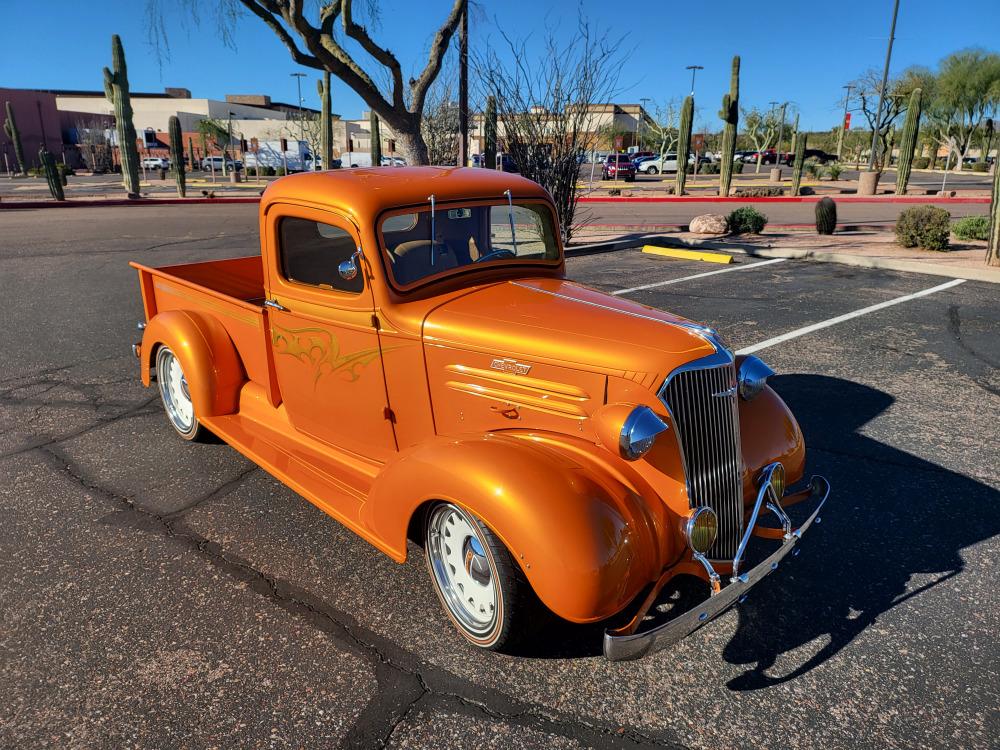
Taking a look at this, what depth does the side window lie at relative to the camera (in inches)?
131

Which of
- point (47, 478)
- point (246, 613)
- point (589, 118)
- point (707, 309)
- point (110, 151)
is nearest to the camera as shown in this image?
point (246, 613)

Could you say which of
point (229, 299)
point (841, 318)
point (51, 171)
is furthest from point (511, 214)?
point (51, 171)

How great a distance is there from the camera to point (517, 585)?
2.47 metres

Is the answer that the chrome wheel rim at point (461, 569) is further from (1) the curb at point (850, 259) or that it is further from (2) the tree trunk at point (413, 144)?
(2) the tree trunk at point (413, 144)

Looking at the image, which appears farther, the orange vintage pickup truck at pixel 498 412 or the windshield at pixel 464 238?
the windshield at pixel 464 238

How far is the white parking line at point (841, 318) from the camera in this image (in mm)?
6707

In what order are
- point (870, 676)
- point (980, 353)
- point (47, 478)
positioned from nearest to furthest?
point (870, 676) → point (47, 478) → point (980, 353)

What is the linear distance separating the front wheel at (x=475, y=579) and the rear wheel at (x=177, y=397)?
246cm

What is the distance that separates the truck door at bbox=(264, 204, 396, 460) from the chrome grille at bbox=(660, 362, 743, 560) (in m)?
1.44

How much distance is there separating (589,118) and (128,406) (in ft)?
33.3

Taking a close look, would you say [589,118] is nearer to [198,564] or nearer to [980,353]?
[980,353]

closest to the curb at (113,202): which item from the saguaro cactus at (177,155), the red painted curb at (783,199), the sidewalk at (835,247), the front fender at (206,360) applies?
the saguaro cactus at (177,155)

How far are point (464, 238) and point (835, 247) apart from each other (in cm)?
1156

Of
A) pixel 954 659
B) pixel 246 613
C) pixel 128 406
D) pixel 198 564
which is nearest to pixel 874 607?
pixel 954 659
